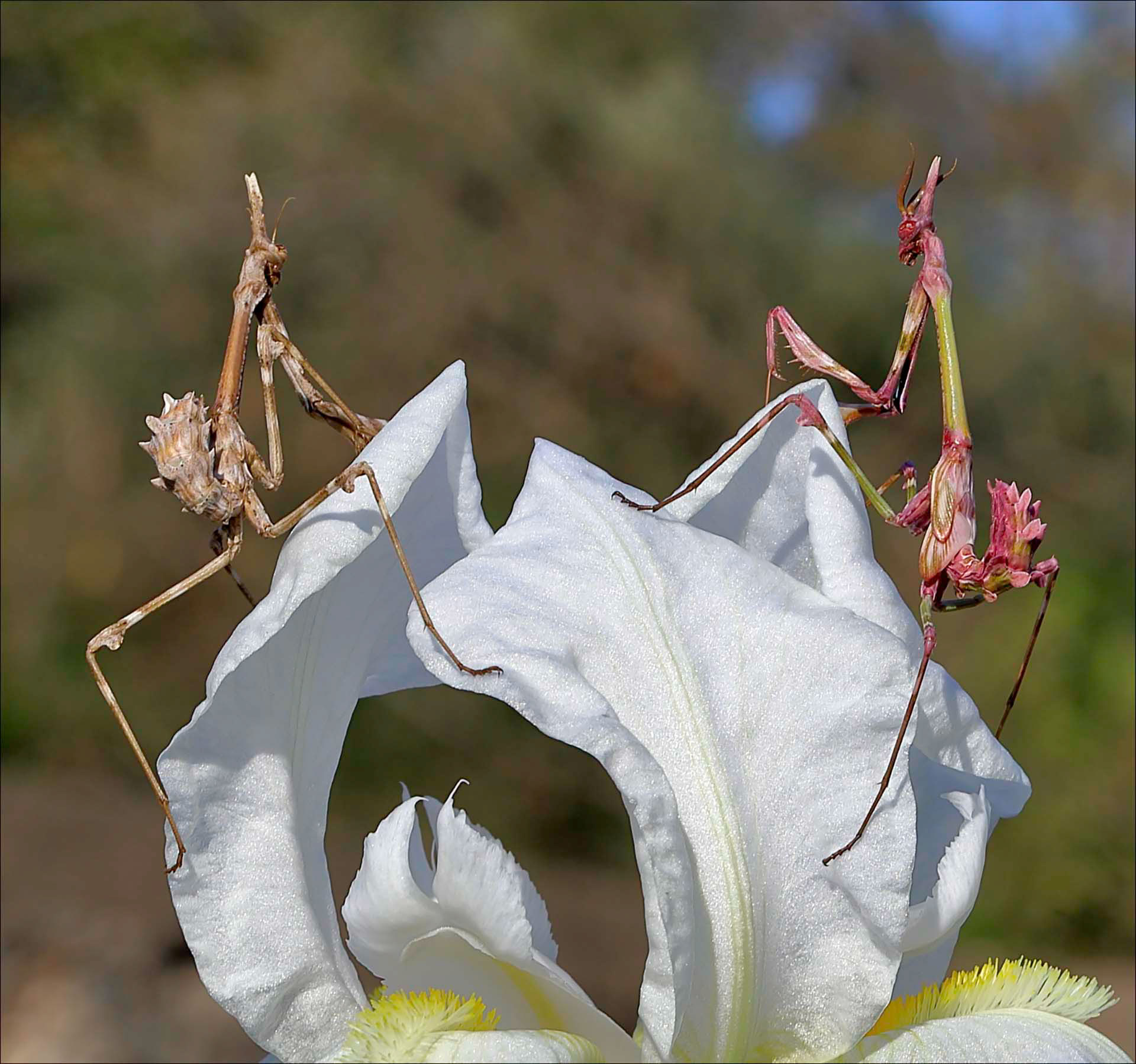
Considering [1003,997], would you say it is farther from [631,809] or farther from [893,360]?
[893,360]

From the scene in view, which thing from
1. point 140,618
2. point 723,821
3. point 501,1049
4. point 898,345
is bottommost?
point 501,1049

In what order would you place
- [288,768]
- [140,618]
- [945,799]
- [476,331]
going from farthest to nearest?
[476,331]
[140,618]
[945,799]
[288,768]

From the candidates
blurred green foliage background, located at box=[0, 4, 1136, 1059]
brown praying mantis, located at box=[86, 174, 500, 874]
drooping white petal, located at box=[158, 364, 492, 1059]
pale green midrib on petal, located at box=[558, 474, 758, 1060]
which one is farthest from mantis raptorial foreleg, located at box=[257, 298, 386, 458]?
blurred green foliage background, located at box=[0, 4, 1136, 1059]

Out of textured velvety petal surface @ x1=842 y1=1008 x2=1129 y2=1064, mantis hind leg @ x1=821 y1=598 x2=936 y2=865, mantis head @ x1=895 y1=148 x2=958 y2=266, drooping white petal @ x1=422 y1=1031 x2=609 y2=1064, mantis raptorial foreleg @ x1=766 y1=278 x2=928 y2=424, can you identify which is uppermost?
mantis head @ x1=895 y1=148 x2=958 y2=266

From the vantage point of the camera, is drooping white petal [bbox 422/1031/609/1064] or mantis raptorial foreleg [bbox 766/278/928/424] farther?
mantis raptorial foreleg [bbox 766/278/928/424]

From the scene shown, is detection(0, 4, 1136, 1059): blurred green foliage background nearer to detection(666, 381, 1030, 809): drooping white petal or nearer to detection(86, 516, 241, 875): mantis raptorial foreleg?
detection(86, 516, 241, 875): mantis raptorial foreleg

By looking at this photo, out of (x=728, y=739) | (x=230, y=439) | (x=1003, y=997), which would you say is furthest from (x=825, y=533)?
(x=230, y=439)

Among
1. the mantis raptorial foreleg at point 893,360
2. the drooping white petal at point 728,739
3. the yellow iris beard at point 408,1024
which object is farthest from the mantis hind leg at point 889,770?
the mantis raptorial foreleg at point 893,360

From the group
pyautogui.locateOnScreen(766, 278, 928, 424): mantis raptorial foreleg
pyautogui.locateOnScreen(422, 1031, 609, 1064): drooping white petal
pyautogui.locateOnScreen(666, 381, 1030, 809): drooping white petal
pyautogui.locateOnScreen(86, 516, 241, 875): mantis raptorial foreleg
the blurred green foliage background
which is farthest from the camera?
the blurred green foliage background
